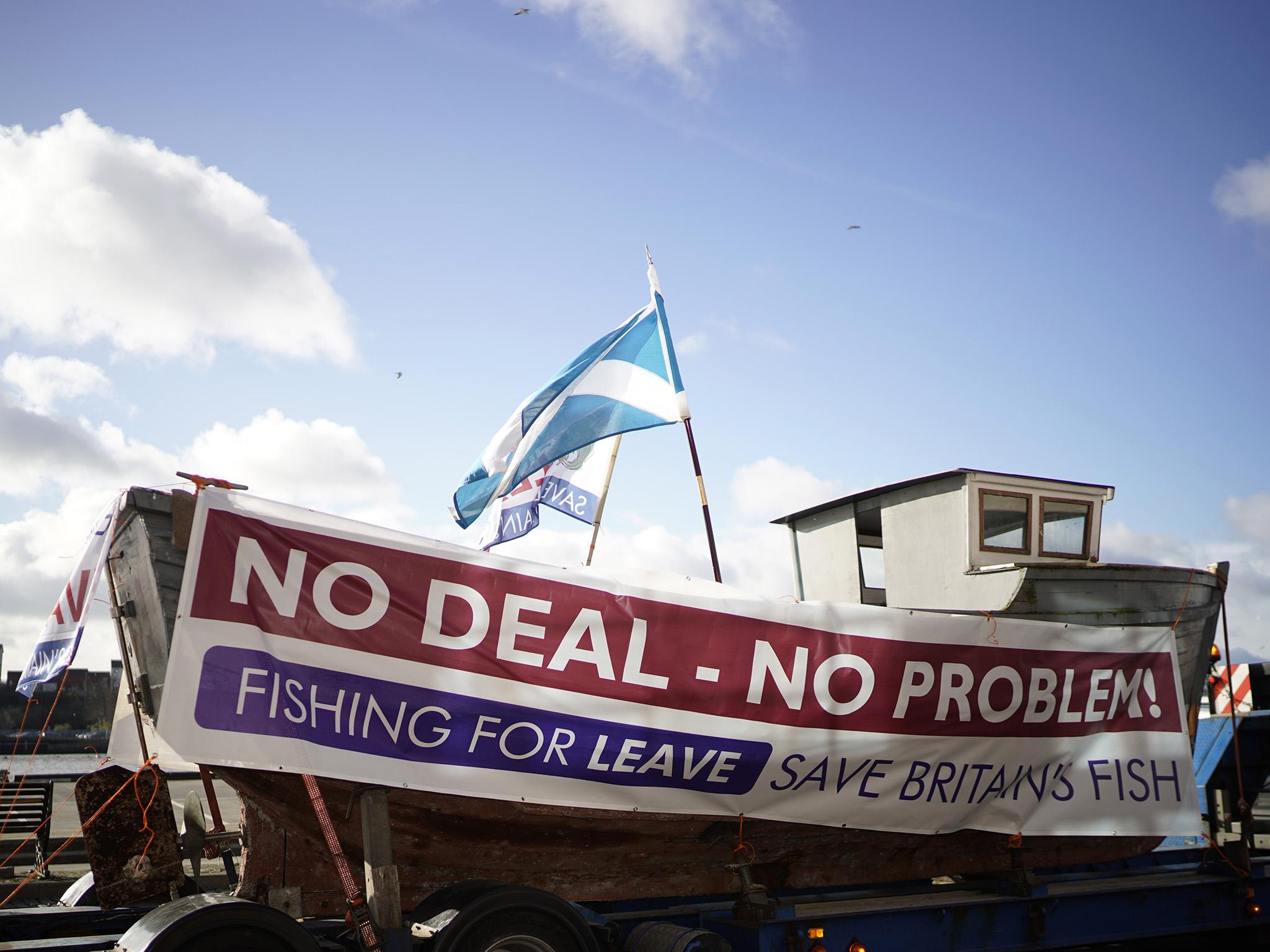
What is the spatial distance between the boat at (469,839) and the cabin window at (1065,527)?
2770mm

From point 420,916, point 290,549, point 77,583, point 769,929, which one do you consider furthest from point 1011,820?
point 77,583

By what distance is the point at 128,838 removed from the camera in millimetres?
5168

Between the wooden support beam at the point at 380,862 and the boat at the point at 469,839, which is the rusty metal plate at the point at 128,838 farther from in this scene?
the wooden support beam at the point at 380,862

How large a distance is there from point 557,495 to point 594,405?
1.41 metres

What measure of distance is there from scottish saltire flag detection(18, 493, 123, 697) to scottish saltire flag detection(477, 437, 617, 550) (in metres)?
3.83

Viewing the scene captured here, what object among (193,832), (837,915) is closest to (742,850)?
(837,915)

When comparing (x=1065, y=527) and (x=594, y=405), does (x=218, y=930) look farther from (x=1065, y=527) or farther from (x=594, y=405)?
(x=1065, y=527)

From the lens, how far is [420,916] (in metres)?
4.78

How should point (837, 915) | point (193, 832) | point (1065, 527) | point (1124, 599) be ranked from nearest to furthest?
1. point (837, 915)
2. point (193, 832)
3. point (1124, 599)
4. point (1065, 527)

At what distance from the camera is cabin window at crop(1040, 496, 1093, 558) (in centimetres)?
828

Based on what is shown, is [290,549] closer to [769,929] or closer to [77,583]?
[77,583]

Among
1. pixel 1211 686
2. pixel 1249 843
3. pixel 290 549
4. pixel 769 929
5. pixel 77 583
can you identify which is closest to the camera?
pixel 290 549

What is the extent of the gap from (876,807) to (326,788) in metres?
3.21

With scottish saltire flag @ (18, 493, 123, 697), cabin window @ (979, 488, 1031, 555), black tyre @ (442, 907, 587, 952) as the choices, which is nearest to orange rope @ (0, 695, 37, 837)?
scottish saltire flag @ (18, 493, 123, 697)
